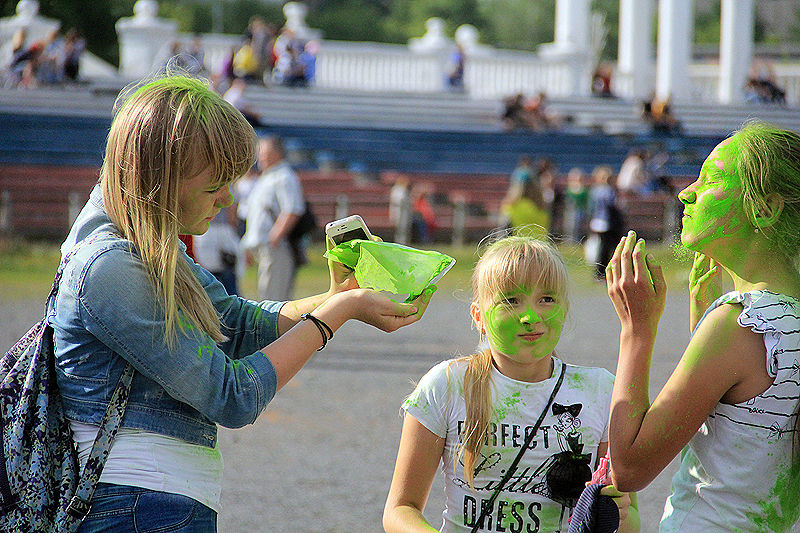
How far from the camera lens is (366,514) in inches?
168

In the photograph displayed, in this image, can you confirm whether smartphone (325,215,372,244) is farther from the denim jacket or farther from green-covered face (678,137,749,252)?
green-covered face (678,137,749,252)

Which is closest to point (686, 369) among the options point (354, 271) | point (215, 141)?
point (354, 271)

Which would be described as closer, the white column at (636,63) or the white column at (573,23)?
the white column at (573,23)

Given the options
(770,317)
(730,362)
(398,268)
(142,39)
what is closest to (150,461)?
(398,268)

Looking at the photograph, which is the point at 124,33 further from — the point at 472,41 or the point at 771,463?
the point at 771,463

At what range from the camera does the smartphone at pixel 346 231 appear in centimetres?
225

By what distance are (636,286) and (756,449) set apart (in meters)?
0.41

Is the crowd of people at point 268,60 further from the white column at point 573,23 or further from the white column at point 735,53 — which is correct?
the white column at point 735,53

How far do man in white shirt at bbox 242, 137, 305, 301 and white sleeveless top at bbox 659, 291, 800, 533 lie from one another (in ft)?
19.2

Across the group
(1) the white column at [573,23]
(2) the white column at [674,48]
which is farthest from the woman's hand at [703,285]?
(1) the white column at [573,23]

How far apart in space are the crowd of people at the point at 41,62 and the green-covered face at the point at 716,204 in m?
20.1

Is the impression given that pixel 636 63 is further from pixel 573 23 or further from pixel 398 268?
pixel 398 268

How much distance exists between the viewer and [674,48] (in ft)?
97.3

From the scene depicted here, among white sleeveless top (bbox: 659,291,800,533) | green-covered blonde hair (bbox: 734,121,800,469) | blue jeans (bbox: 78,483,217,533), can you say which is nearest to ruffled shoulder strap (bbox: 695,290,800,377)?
white sleeveless top (bbox: 659,291,800,533)
